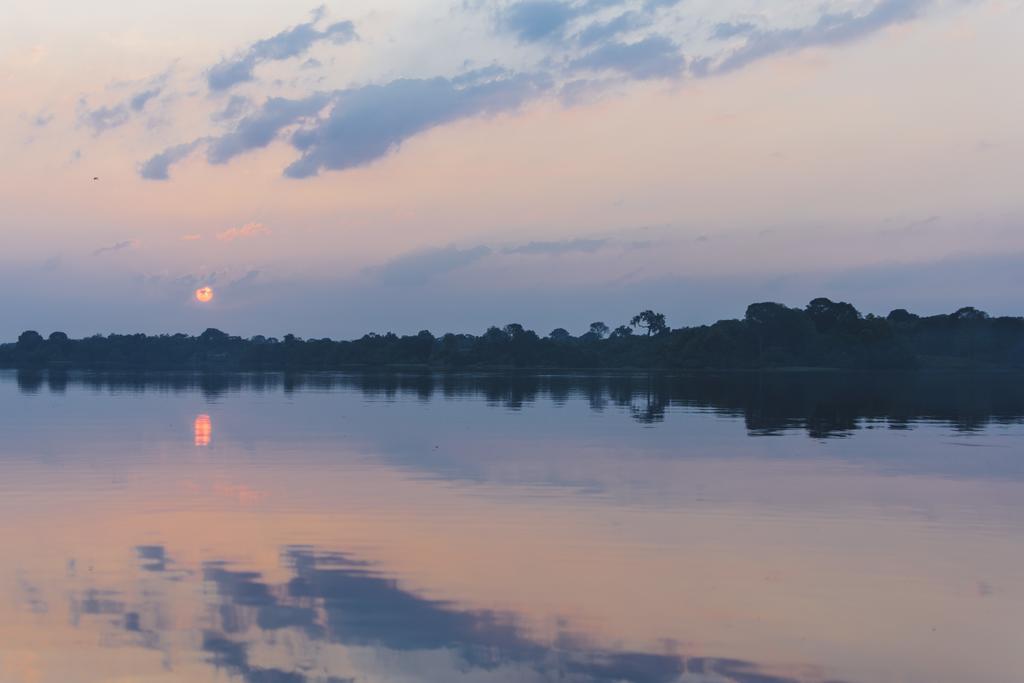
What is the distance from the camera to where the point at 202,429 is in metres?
47.6

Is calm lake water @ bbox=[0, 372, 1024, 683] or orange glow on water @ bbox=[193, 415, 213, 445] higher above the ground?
orange glow on water @ bbox=[193, 415, 213, 445]

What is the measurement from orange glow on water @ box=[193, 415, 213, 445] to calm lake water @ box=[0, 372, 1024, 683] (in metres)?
2.32

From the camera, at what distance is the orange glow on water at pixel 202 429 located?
138ft

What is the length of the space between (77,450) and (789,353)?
503 ft

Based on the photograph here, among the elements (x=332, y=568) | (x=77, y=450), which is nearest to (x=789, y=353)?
(x=77, y=450)

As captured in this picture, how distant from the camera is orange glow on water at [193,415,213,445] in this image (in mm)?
42000

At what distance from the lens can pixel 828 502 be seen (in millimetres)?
25359

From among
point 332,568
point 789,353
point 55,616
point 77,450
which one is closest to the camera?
point 55,616

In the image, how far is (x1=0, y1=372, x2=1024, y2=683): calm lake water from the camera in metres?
13.4

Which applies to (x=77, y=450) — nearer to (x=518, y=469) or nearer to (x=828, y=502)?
(x=518, y=469)

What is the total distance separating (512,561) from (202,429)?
31723 millimetres

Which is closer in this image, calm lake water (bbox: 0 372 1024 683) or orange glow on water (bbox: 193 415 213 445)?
calm lake water (bbox: 0 372 1024 683)

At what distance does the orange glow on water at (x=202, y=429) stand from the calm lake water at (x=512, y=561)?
2.32m

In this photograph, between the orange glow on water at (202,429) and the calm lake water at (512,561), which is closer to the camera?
the calm lake water at (512,561)
